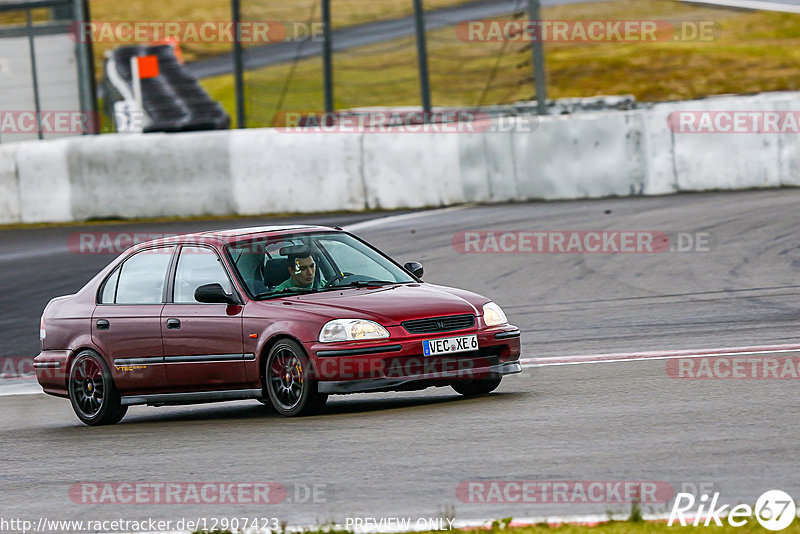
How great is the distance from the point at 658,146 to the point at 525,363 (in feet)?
26.3

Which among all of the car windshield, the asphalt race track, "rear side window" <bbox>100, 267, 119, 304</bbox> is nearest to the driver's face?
the car windshield

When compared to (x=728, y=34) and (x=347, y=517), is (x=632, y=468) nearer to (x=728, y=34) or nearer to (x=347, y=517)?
(x=347, y=517)

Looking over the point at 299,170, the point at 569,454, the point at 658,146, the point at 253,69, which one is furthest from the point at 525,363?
the point at 253,69

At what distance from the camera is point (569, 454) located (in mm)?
7312

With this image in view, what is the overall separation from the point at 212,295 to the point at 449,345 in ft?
5.73

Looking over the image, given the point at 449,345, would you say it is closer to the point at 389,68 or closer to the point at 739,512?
the point at 739,512

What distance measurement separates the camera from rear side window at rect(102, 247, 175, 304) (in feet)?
34.9

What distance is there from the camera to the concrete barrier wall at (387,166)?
19.2 metres

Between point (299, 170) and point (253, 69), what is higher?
point (253, 69)

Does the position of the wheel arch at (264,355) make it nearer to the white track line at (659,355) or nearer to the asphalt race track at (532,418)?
the asphalt race track at (532,418)

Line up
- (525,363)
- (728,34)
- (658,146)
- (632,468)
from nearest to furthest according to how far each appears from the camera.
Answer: (632,468)
(525,363)
(658,146)
(728,34)

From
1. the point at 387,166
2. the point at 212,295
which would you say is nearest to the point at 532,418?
the point at 212,295

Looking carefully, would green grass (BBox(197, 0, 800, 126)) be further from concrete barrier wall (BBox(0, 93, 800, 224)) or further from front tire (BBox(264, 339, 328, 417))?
front tire (BBox(264, 339, 328, 417))

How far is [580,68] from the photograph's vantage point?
131 ft
